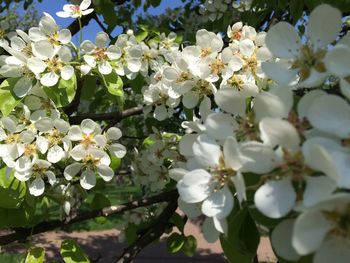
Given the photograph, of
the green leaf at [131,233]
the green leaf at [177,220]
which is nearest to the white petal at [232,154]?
the green leaf at [177,220]

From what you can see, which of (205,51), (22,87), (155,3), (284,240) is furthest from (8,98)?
(155,3)

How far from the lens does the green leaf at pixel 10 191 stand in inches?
63.1

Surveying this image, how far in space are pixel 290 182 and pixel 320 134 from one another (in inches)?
4.1

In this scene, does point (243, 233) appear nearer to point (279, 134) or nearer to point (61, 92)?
point (279, 134)

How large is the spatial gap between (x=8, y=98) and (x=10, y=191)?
1.18ft

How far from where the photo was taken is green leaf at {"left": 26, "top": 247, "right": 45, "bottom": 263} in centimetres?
187

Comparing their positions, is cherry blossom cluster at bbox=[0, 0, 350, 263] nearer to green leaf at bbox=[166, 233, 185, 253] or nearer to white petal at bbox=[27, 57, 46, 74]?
white petal at bbox=[27, 57, 46, 74]

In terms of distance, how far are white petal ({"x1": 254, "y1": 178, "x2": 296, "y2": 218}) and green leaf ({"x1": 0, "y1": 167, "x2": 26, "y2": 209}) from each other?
3.59 ft

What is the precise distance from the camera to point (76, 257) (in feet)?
6.17

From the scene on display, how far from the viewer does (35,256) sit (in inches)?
73.9

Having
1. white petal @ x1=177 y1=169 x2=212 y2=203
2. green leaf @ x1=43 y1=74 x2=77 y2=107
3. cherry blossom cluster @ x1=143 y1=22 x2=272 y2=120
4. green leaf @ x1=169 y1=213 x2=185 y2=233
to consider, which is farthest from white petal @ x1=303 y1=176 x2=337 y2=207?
green leaf @ x1=169 y1=213 x2=185 y2=233

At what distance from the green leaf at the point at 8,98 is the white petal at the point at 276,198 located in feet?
3.83

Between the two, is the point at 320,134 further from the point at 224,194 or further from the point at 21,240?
the point at 21,240

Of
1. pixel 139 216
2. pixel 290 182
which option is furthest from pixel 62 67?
pixel 139 216
